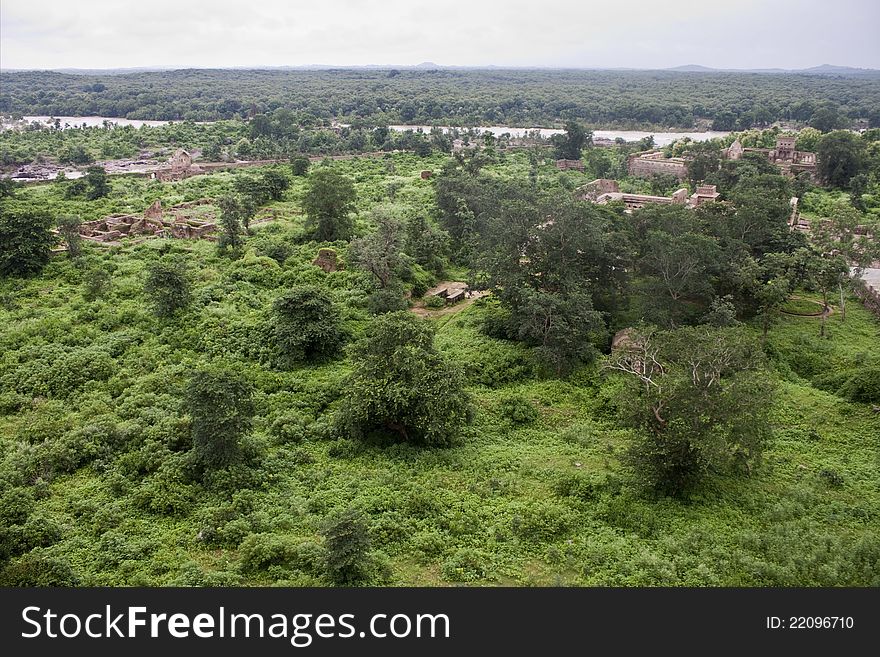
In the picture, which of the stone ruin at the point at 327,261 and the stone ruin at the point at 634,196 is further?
the stone ruin at the point at 634,196

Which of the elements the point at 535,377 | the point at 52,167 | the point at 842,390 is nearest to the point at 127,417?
the point at 535,377

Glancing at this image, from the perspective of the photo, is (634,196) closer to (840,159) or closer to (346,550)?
(840,159)

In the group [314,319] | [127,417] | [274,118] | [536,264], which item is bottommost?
[127,417]

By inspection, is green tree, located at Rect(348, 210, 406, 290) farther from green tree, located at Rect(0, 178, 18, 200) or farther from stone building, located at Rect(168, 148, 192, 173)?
stone building, located at Rect(168, 148, 192, 173)

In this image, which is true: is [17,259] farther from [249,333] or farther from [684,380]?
[684,380]

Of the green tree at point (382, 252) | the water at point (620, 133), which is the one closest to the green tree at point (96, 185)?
the green tree at point (382, 252)

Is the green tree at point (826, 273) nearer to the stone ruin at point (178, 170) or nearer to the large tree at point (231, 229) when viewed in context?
the large tree at point (231, 229)
